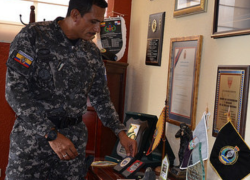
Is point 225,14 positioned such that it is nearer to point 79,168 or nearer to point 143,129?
point 143,129

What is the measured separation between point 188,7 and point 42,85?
1.02 metres

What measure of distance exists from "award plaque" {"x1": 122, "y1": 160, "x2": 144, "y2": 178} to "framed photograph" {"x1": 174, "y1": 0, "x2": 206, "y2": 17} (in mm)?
957

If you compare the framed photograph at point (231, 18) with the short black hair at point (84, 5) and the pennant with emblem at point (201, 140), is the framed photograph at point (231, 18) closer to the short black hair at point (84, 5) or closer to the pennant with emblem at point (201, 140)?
the pennant with emblem at point (201, 140)

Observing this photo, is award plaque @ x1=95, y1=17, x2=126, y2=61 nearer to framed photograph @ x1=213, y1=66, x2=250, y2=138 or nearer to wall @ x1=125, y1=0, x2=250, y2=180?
wall @ x1=125, y1=0, x2=250, y2=180

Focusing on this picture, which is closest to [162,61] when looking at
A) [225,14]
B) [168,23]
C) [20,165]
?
[168,23]

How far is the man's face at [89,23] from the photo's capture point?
1703mm

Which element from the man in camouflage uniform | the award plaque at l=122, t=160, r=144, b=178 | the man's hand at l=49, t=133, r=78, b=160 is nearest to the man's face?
the man in camouflage uniform

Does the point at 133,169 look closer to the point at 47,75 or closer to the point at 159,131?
the point at 159,131

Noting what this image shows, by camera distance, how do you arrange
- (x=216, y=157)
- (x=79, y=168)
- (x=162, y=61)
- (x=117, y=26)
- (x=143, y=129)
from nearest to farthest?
(x=216, y=157) → (x=79, y=168) → (x=143, y=129) → (x=162, y=61) → (x=117, y=26)

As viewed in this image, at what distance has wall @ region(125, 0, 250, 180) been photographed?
1.79 m

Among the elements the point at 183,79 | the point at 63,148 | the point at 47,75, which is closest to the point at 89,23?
the point at 47,75

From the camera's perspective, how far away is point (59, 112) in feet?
5.66

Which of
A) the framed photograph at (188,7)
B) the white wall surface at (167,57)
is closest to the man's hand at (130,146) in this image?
the white wall surface at (167,57)

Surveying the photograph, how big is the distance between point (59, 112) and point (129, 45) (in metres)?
1.39
